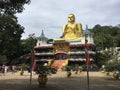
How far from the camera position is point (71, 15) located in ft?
211

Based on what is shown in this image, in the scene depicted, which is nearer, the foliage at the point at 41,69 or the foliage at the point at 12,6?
the foliage at the point at 12,6

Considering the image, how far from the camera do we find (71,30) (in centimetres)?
6425

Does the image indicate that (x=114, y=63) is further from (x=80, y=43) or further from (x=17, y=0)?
(x=80, y=43)

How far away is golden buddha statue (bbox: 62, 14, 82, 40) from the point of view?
63.8 meters

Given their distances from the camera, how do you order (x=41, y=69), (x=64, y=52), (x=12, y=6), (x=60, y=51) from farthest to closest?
(x=60, y=51) < (x=64, y=52) < (x=41, y=69) < (x=12, y=6)

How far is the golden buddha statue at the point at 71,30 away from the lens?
6382cm

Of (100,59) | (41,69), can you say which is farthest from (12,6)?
(100,59)

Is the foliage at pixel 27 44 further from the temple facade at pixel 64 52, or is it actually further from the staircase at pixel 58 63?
the staircase at pixel 58 63

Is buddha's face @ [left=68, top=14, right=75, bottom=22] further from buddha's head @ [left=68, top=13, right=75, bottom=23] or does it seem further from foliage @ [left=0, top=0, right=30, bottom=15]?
foliage @ [left=0, top=0, right=30, bottom=15]

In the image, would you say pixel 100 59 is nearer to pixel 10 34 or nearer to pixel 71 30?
pixel 71 30

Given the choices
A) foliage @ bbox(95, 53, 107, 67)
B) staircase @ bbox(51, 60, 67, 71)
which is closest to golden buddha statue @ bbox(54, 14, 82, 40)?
foliage @ bbox(95, 53, 107, 67)

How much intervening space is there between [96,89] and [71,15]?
41.2m

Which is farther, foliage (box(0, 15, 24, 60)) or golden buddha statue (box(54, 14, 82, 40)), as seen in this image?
golden buddha statue (box(54, 14, 82, 40))

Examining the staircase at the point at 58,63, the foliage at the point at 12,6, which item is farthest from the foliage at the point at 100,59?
the foliage at the point at 12,6
